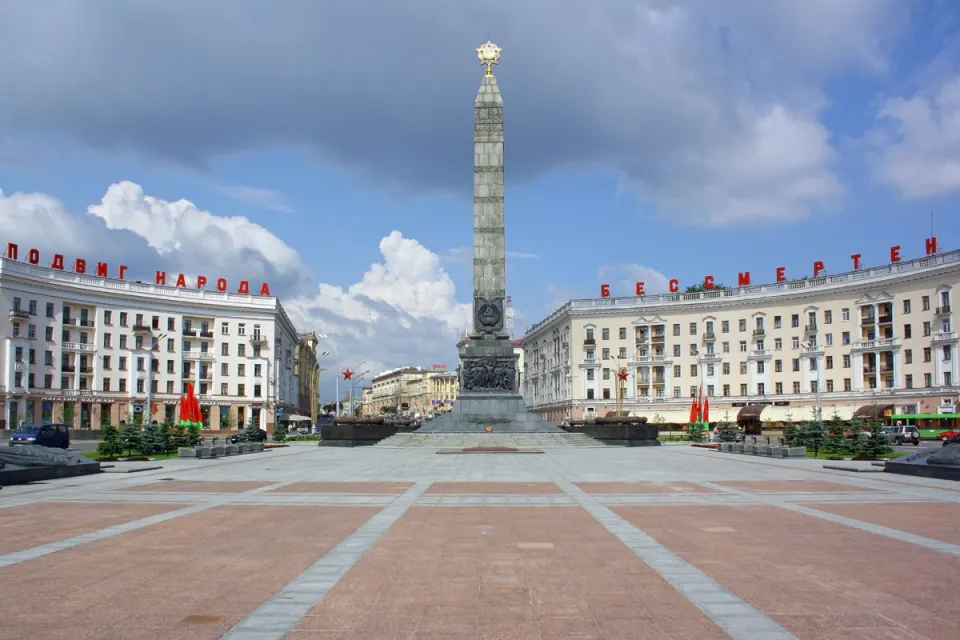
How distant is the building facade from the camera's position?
2980 inches

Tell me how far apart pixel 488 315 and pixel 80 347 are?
5245 centimetres

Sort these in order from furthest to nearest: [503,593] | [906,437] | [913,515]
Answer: [906,437]
[913,515]
[503,593]

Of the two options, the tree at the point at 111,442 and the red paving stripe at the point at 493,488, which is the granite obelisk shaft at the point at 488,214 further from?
the red paving stripe at the point at 493,488

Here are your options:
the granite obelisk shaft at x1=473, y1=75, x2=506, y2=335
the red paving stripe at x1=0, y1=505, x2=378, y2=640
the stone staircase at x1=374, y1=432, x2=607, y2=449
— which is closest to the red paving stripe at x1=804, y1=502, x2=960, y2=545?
the red paving stripe at x1=0, y1=505, x2=378, y2=640

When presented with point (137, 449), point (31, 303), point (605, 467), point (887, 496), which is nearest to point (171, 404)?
point (31, 303)

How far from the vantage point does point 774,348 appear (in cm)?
8912

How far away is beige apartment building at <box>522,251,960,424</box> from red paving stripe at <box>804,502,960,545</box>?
64295 mm

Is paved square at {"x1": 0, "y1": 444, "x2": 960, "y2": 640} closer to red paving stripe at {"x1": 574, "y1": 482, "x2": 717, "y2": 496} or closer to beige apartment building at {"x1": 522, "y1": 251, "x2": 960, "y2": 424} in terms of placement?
red paving stripe at {"x1": 574, "y1": 482, "x2": 717, "y2": 496}

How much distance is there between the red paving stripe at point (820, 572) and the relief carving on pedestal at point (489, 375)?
3567cm

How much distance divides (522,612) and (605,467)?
19.1 metres

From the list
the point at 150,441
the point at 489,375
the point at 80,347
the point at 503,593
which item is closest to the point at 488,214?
the point at 489,375

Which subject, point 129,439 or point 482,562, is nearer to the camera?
point 482,562

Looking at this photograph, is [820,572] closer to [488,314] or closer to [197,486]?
[197,486]

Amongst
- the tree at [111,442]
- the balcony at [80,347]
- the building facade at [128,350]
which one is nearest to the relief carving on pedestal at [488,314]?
the tree at [111,442]
